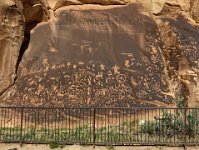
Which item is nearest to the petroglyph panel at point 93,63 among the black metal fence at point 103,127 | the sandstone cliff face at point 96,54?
the sandstone cliff face at point 96,54

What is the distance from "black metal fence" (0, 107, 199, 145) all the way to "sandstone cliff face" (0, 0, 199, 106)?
2.87ft

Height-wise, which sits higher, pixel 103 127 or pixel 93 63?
pixel 93 63

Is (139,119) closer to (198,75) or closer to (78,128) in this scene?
(78,128)

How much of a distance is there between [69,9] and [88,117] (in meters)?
7.87

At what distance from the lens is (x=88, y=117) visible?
45.5 feet

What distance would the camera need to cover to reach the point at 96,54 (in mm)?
16828

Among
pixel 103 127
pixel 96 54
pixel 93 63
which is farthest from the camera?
pixel 96 54

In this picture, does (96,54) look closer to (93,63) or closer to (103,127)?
(93,63)

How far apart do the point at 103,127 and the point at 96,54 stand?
4.41m

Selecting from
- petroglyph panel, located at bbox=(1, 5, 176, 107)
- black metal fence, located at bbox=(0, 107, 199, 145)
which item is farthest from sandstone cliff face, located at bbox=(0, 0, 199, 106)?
black metal fence, located at bbox=(0, 107, 199, 145)

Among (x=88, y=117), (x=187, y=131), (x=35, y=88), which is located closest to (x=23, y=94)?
(x=35, y=88)

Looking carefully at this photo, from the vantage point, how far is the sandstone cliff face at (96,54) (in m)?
15.1

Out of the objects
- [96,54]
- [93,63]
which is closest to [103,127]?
[93,63]

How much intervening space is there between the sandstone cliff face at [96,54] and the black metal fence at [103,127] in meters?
0.88
